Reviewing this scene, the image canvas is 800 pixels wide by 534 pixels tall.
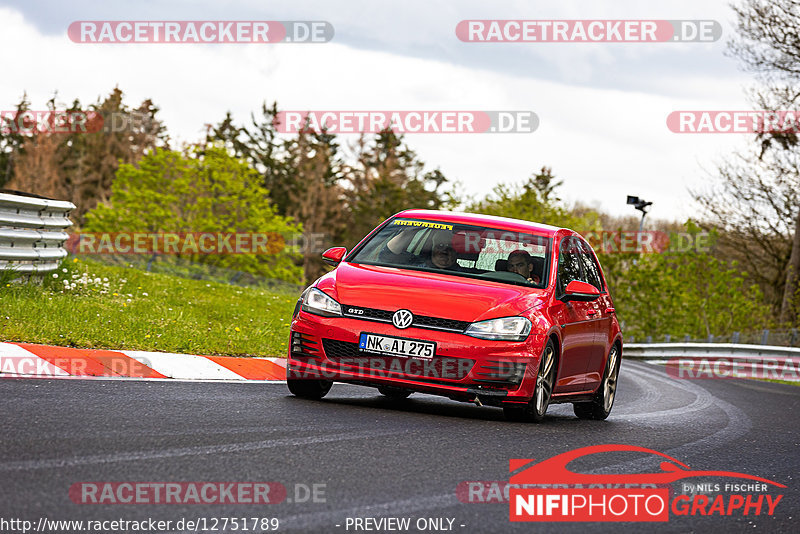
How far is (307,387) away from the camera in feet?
28.0

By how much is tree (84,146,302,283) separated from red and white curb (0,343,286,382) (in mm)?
51810

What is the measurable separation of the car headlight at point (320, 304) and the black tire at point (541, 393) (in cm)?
147

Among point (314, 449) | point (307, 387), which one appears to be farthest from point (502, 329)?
point (314, 449)

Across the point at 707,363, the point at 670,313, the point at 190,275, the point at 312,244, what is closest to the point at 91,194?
the point at 312,244

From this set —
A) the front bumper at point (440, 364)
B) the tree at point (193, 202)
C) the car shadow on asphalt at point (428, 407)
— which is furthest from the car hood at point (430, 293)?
the tree at point (193, 202)

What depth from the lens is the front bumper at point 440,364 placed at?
7.99 metres

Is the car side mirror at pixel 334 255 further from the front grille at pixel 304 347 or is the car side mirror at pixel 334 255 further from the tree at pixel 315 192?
the tree at pixel 315 192

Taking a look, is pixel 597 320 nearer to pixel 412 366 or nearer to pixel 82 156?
pixel 412 366

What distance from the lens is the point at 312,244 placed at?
275 ft

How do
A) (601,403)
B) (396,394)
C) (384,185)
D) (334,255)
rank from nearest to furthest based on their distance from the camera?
(334,255) → (396,394) → (601,403) → (384,185)

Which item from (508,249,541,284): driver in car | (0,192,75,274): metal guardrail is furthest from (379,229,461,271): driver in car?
(0,192,75,274): metal guardrail

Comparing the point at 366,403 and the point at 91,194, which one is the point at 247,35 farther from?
the point at 91,194

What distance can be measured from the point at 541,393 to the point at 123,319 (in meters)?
4.73

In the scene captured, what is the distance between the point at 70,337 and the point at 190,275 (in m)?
27.2
